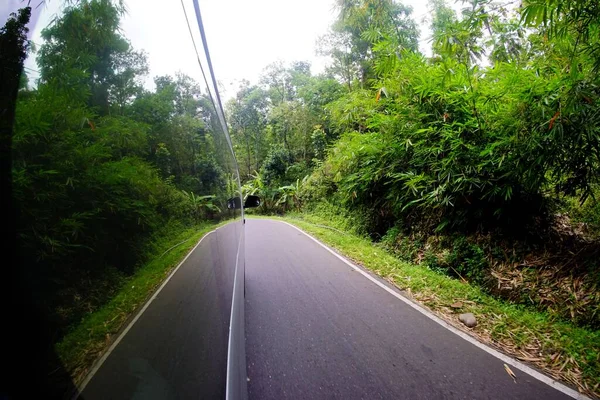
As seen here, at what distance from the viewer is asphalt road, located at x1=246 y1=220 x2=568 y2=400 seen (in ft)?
7.31

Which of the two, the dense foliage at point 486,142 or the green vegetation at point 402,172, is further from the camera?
the dense foliage at point 486,142

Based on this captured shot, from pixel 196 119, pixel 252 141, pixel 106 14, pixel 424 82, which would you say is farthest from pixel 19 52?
pixel 252 141

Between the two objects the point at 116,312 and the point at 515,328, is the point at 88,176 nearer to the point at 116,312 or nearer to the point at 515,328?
the point at 116,312

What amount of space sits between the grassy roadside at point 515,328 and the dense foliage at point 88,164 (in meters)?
3.61

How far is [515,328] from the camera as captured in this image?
3.03 m

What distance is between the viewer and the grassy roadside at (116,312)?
0.43 meters

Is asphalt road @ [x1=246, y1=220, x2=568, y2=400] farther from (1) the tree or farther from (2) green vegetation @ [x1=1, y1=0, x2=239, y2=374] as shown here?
(1) the tree

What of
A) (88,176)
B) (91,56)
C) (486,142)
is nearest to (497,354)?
(486,142)

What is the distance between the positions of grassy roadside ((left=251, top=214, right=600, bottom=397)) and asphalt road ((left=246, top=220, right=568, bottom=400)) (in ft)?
1.09

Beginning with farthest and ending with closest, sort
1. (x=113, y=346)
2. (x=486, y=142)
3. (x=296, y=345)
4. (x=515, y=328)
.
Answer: (x=486, y=142), (x=515, y=328), (x=296, y=345), (x=113, y=346)

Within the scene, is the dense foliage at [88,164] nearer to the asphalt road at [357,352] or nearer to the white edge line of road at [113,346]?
the white edge line of road at [113,346]

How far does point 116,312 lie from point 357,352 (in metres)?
2.70

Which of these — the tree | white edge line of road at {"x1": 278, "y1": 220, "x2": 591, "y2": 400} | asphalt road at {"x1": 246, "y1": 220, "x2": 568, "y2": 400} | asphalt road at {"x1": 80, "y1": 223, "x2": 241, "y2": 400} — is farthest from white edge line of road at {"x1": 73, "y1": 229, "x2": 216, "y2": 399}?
white edge line of road at {"x1": 278, "y1": 220, "x2": 591, "y2": 400}

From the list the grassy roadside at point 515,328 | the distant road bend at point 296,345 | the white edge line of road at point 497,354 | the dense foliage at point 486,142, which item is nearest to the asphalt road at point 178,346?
the distant road bend at point 296,345
